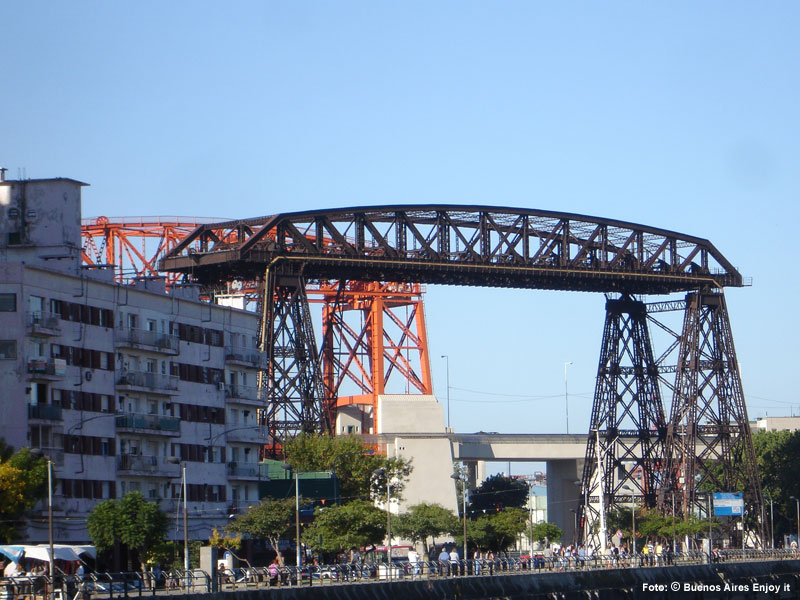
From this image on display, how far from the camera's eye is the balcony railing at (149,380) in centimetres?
7775

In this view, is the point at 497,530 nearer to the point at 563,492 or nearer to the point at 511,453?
the point at 511,453

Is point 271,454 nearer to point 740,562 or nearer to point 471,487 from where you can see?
point 740,562

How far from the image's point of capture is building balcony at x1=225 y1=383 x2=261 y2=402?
87000 millimetres

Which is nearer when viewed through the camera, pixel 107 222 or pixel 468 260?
pixel 468 260

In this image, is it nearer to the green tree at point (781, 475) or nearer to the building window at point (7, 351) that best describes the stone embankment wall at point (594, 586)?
the building window at point (7, 351)

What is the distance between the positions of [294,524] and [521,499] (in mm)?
71706

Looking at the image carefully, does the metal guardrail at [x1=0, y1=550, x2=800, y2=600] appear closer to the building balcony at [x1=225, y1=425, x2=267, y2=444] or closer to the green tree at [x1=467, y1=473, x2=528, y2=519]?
the building balcony at [x1=225, y1=425, x2=267, y2=444]

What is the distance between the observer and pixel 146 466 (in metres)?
77.7

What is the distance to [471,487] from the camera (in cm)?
15388

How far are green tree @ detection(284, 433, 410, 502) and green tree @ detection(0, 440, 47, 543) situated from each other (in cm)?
2573

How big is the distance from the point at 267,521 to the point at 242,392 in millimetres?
10025

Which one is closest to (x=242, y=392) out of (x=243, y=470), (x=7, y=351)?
(x=243, y=470)

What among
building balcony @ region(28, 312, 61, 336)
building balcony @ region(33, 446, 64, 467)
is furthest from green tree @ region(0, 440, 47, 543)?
building balcony @ region(28, 312, 61, 336)

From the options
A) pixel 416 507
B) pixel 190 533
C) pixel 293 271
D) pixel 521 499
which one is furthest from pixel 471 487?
pixel 190 533
